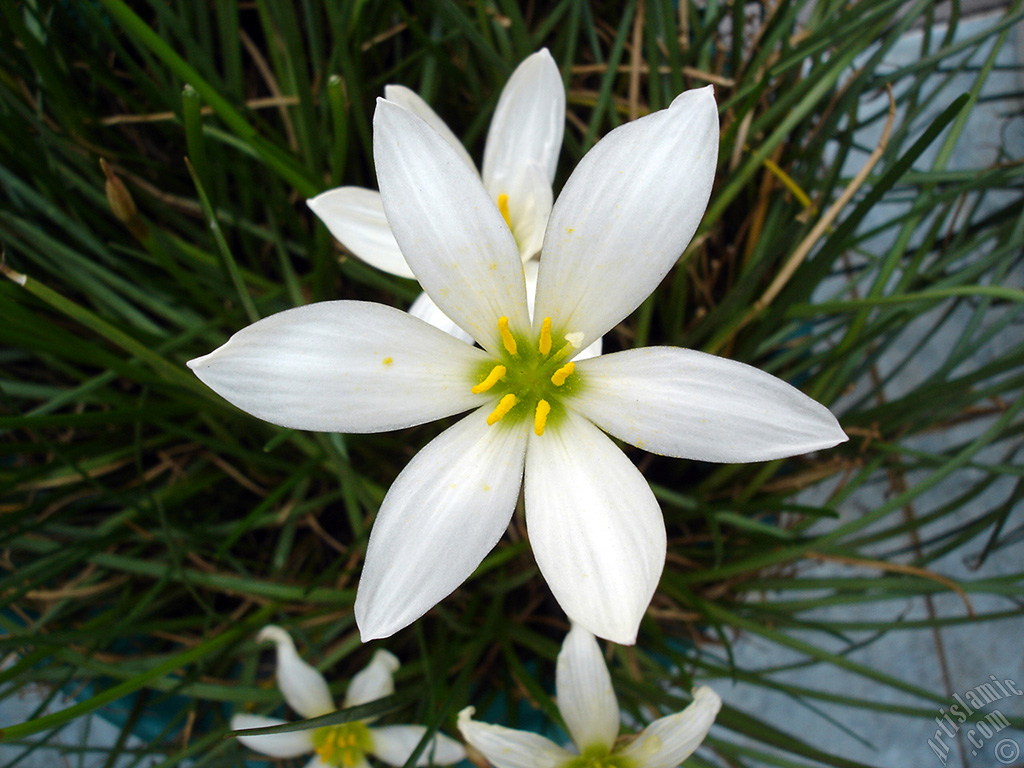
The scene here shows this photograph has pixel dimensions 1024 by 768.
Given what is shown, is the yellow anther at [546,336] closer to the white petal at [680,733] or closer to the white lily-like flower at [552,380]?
the white lily-like flower at [552,380]

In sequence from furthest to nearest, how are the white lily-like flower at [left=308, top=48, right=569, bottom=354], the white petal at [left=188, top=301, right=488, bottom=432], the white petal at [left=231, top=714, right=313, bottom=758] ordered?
1. the white petal at [left=231, top=714, right=313, bottom=758]
2. the white lily-like flower at [left=308, top=48, right=569, bottom=354]
3. the white petal at [left=188, top=301, right=488, bottom=432]

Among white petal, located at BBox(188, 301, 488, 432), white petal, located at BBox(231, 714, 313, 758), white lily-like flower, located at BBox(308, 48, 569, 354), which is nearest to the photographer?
white petal, located at BBox(188, 301, 488, 432)

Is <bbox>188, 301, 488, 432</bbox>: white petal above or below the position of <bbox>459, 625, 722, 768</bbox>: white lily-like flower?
above

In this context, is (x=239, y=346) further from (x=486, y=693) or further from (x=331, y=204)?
(x=486, y=693)

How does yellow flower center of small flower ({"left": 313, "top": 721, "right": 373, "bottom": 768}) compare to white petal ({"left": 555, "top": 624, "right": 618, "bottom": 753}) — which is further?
yellow flower center of small flower ({"left": 313, "top": 721, "right": 373, "bottom": 768})

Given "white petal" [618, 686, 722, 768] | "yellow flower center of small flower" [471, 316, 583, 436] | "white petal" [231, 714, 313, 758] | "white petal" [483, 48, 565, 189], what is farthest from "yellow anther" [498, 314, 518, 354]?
"white petal" [231, 714, 313, 758]

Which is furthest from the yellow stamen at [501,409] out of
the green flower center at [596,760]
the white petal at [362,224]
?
the green flower center at [596,760]

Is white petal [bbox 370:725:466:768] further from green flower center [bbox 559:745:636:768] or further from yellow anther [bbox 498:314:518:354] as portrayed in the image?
yellow anther [bbox 498:314:518:354]
